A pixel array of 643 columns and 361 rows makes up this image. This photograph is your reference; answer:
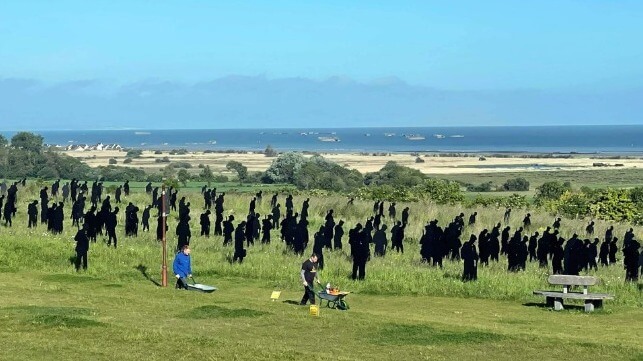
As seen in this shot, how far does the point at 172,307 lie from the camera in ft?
73.0

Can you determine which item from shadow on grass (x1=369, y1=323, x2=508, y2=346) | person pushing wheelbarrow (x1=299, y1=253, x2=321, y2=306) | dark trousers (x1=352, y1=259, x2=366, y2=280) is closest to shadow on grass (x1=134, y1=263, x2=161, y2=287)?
dark trousers (x1=352, y1=259, x2=366, y2=280)

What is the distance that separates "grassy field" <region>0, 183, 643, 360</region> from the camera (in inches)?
677

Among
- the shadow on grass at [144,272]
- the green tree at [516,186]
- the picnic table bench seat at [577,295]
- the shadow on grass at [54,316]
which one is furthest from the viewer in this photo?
the green tree at [516,186]

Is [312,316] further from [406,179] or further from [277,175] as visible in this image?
[277,175]

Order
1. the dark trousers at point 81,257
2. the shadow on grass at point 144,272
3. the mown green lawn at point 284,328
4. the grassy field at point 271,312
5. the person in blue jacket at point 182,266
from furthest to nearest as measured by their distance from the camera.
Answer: the dark trousers at point 81,257
the shadow on grass at point 144,272
the person in blue jacket at point 182,266
the grassy field at point 271,312
the mown green lawn at point 284,328

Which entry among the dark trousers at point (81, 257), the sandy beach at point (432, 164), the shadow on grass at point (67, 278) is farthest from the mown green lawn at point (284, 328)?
the sandy beach at point (432, 164)

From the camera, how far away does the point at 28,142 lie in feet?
Result: 362

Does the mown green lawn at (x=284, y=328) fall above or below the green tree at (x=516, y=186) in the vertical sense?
above

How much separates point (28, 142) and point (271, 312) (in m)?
94.6

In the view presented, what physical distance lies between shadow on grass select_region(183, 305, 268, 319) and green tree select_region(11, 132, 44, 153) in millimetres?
90384

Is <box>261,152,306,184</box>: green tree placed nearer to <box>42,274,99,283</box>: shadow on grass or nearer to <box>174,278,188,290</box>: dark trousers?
<box>42,274,99,283</box>: shadow on grass

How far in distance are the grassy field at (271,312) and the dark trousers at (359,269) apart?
1.17 ft

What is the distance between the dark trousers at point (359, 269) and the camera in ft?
95.1

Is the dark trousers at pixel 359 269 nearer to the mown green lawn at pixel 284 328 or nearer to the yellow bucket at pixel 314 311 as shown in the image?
the mown green lawn at pixel 284 328
